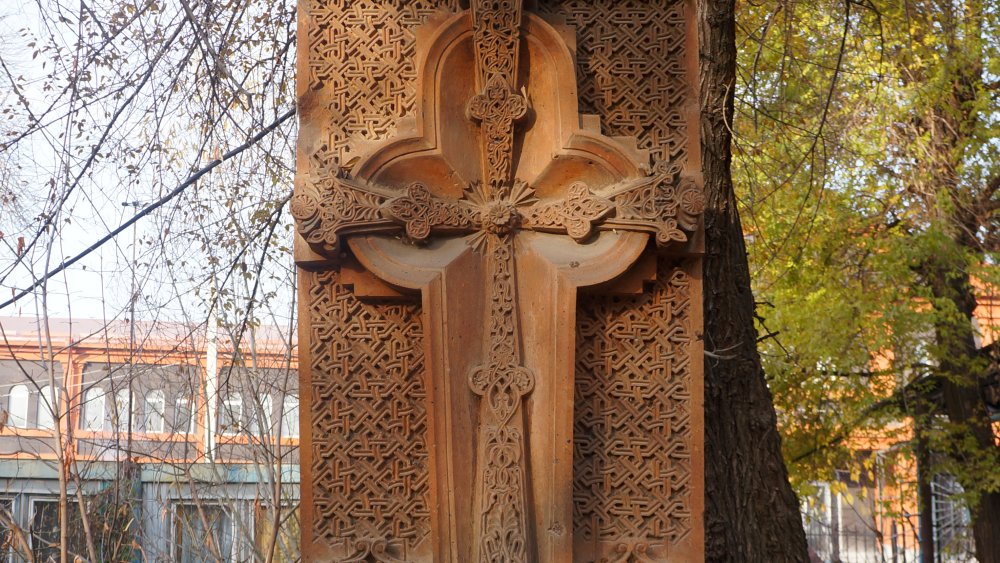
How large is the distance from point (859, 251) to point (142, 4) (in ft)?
24.3

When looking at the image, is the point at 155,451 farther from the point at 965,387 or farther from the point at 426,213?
the point at 965,387

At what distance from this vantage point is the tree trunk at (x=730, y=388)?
484 centimetres

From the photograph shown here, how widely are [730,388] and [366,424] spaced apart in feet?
7.14

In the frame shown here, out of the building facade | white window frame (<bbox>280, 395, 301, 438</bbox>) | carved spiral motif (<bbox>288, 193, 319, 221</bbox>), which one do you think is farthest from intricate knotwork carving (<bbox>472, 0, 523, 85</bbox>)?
white window frame (<bbox>280, 395, 301, 438</bbox>)

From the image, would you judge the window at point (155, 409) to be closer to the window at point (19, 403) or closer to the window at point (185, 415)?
the window at point (185, 415)

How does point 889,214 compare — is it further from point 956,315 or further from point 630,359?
point 630,359

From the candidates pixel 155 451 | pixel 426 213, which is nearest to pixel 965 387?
pixel 155 451

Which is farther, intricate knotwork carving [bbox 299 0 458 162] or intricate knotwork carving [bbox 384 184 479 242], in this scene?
intricate knotwork carving [bbox 299 0 458 162]

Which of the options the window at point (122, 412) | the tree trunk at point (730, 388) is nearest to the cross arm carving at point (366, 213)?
the tree trunk at point (730, 388)

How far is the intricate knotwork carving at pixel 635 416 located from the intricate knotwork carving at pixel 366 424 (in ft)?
1.68

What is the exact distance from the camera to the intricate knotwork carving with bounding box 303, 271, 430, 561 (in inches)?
132

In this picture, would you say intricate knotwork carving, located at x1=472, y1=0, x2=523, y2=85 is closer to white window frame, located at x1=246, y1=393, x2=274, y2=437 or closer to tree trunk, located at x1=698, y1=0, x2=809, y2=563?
tree trunk, located at x1=698, y1=0, x2=809, y2=563

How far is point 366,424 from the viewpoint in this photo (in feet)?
11.2

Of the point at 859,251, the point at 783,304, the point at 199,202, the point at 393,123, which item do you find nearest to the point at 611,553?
the point at 393,123
